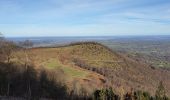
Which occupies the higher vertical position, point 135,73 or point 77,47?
point 77,47

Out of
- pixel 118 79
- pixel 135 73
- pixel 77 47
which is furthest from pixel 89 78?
pixel 77 47

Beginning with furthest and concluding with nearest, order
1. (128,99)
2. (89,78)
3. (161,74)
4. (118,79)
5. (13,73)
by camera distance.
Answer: (161,74) < (118,79) < (89,78) < (128,99) < (13,73)

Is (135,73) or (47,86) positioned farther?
(135,73)

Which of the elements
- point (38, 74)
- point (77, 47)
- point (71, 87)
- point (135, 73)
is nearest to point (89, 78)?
point (71, 87)

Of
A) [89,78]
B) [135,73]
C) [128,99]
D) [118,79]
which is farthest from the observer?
[135,73]

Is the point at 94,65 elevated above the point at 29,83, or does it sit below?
below

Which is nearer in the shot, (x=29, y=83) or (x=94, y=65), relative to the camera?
(x=29, y=83)

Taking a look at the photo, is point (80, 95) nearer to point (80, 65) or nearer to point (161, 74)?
point (80, 65)

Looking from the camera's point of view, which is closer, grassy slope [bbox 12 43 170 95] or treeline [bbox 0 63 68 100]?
treeline [bbox 0 63 68 100]
